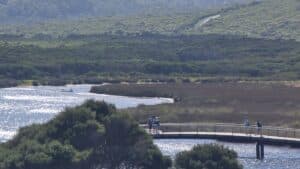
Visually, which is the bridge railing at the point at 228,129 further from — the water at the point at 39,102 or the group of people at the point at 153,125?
the water at the point at 39,102

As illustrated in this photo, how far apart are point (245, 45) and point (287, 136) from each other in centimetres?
9482

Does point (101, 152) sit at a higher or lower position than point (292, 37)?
lower

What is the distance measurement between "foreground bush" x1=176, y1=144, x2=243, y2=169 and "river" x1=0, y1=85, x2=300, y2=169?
9.96 meters

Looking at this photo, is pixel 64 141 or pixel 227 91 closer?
pixel 64 141

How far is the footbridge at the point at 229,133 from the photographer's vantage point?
6806 centimetres

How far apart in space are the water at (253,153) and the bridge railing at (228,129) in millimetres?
1448

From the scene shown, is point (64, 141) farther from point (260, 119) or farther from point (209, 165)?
point (260, 119)

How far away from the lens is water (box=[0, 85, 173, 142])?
83.8 meters

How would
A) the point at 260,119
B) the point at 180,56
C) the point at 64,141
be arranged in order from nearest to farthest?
the point at 64,141 < the point at 260,119 < the point at 180,56

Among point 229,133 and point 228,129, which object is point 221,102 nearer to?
point 228,129

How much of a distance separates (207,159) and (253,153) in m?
16.7

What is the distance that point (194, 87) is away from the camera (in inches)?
4385

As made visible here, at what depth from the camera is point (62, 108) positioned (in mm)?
93062

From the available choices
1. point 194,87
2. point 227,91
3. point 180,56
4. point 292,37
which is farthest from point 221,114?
point 292,37
